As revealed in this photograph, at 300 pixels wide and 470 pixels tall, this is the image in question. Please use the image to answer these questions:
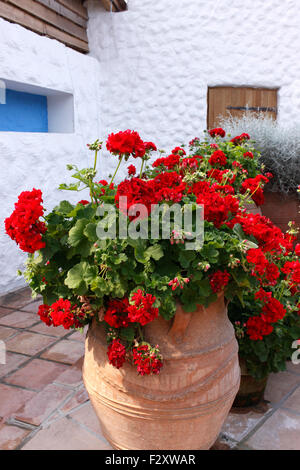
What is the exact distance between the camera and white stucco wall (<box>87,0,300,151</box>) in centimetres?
532

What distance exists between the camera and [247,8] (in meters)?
5.29

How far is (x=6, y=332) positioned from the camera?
314 centimetres

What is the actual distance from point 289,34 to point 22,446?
18.0ft

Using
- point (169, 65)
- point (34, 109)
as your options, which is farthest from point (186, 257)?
point (169, 65)

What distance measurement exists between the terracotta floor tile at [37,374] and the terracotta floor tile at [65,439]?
19.1 inches

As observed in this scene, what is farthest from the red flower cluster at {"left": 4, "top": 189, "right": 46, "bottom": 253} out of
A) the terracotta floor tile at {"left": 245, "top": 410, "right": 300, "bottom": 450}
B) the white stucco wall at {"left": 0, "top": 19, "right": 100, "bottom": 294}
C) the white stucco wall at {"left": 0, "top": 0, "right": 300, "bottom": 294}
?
the white stucco wall at {"left": 0, "top": 0, "right": 300, "bottom": 294}

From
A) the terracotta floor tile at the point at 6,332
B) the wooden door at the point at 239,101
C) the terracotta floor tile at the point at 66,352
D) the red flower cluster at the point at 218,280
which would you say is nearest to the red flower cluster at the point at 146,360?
the red flower cluster at the point at 218,280

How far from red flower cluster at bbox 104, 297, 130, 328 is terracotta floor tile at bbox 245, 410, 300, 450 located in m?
0.92

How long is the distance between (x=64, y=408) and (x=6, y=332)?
122 centimetres

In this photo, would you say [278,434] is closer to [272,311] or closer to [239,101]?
[272,311]

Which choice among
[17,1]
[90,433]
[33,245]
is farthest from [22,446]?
[17,1]
